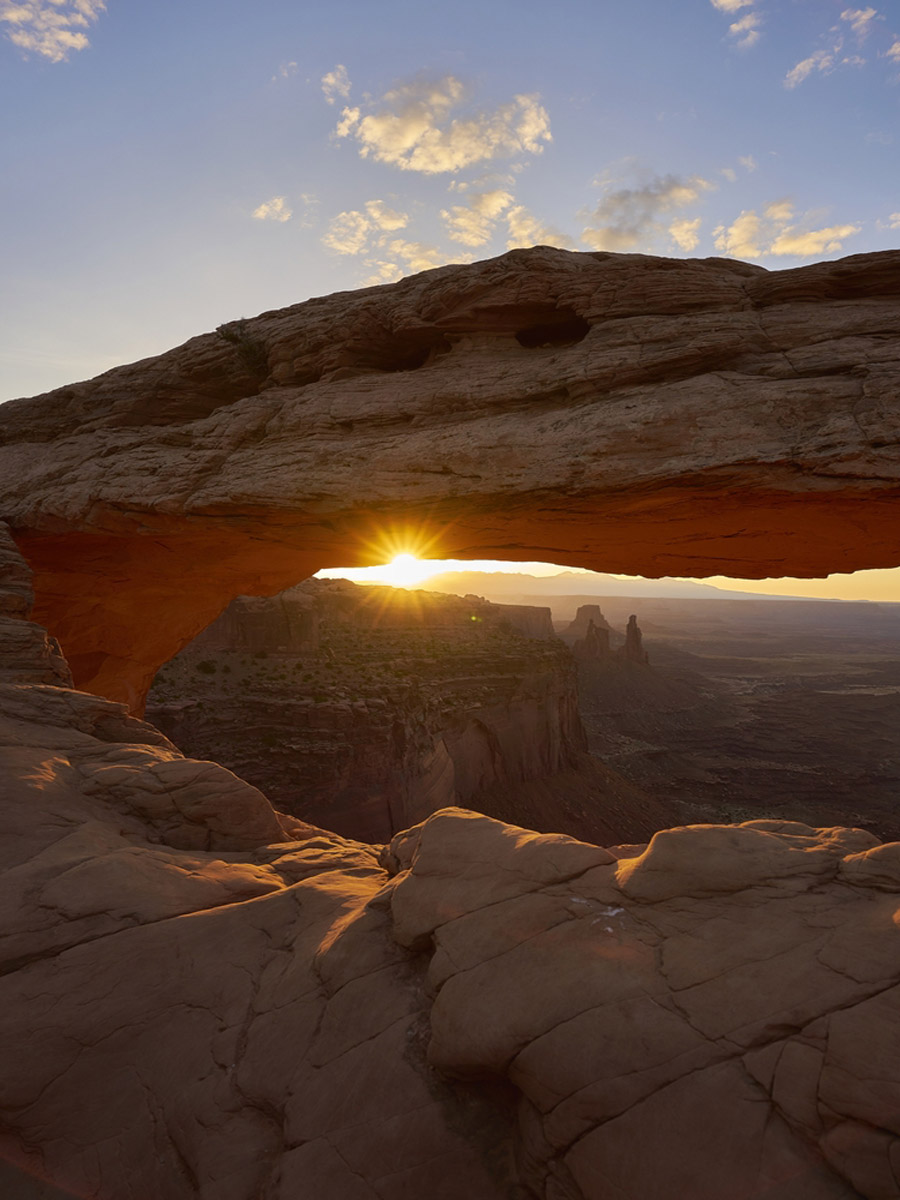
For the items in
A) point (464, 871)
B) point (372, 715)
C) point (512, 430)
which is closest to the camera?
point (464, 871)

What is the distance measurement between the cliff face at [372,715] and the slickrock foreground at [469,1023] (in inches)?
689

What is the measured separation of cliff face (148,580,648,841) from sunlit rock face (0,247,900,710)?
405 inches

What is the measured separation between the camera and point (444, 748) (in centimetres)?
2984

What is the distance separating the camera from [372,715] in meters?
25.1

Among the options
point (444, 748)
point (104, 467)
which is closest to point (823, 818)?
point (444, 748)

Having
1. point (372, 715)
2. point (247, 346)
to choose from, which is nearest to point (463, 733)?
point (372, 715)

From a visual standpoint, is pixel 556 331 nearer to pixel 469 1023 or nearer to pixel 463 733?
pixel 469 1023

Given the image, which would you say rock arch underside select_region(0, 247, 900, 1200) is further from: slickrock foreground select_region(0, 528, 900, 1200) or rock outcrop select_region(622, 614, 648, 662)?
rock outcrop select_region(622, 614, 648, 662)

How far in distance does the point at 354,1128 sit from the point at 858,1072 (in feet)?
11.7

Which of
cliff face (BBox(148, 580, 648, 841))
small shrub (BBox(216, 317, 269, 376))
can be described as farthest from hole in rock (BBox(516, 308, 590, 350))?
cliff face (BBox(148, 580, 648, 841))

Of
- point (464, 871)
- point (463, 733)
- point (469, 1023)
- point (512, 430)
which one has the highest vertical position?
point (512, 430)

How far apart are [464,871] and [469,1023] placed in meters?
1.65

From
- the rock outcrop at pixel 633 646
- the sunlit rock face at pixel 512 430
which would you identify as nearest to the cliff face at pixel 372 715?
the sunlit rock face at pixel 512 430

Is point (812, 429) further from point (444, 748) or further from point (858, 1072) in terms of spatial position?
point (444, 748)
